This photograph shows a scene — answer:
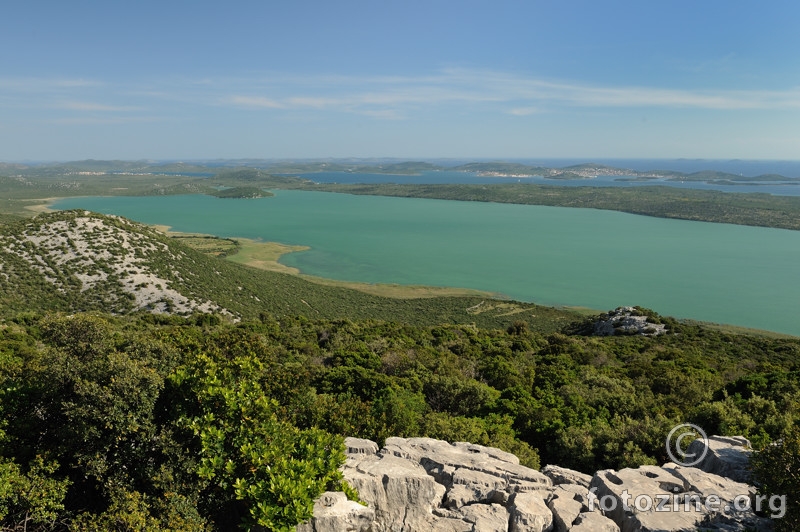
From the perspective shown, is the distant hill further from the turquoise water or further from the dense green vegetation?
the turquoise water

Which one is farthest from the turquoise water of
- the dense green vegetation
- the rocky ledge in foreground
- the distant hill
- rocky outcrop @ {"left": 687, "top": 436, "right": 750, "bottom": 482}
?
the rocky ledge in foreground

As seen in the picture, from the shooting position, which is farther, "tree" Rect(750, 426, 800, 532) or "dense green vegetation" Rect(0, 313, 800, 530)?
"dense green vegetation" Rect(0, 313, 800, 530)

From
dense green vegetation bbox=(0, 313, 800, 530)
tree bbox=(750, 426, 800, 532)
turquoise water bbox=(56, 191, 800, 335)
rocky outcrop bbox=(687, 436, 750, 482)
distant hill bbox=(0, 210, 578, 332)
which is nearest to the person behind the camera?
tree bbox=(750, 426, 800, 532)

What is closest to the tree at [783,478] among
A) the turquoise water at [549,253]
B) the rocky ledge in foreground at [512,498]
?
the rocky ledge in foreground at [512,498]

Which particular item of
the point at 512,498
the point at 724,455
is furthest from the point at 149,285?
the point at 724,455

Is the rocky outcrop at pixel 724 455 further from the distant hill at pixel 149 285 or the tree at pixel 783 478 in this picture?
the distant hill at pixel 149 285

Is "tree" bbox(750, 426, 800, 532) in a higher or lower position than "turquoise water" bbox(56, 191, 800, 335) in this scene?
higher
